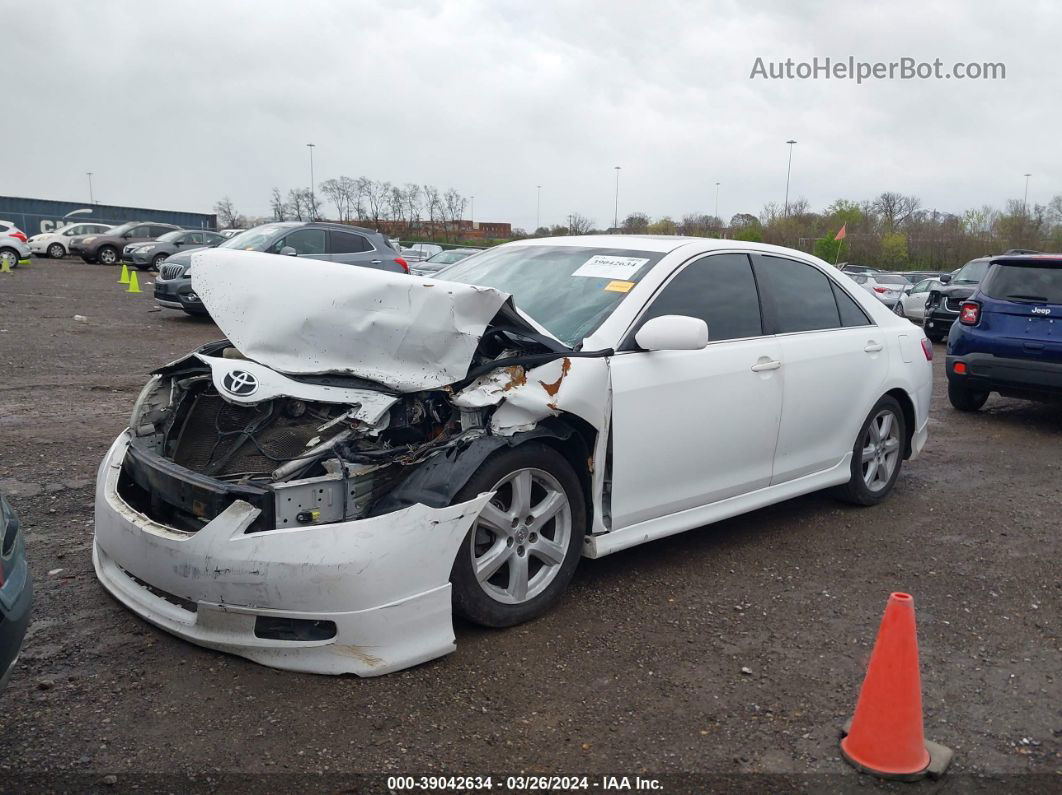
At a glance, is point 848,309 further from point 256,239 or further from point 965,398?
point 256,239

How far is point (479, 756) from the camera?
9.37 feet

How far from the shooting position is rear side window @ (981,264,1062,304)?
27.0 feet

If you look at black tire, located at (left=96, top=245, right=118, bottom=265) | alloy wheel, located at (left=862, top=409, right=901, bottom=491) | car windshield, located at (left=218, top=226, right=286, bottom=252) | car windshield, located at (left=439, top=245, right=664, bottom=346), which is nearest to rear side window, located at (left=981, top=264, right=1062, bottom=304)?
alloy wheel, located at (left=862, top=409, right=901, bottom=491)

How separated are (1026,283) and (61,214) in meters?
56.9

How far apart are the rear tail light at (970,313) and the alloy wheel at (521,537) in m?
6.46

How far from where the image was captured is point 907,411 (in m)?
5.97

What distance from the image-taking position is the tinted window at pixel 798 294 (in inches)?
197

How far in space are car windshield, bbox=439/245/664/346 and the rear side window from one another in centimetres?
553

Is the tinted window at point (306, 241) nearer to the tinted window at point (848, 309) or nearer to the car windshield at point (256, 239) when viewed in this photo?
the car windshield at point (256, 239)

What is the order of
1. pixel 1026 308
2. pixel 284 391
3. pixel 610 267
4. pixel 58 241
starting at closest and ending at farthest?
pixel 284 391
pixel 610 267
pixel 1026 308
pixel 58 241

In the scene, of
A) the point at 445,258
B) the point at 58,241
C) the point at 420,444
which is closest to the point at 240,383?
the point at 420,444

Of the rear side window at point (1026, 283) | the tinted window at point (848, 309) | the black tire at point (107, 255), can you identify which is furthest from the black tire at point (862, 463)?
the black tire at point (107, 255)

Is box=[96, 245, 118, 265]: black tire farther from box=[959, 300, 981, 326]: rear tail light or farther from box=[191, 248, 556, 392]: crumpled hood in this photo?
box=[191, 248, 556, 392]: crumpled hood

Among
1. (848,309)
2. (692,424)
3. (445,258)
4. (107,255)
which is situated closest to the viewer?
(692,424)
